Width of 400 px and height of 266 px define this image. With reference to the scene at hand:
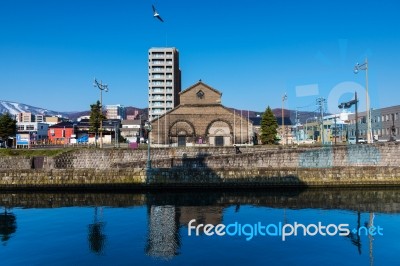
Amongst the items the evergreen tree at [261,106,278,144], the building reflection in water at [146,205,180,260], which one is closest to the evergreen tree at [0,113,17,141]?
the evergreen tree at [261,106,278,144]

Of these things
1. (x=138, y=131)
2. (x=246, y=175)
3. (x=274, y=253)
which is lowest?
(x=274, y=253)

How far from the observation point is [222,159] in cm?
3691

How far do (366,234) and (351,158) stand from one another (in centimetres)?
2139

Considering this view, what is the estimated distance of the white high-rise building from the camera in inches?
4675

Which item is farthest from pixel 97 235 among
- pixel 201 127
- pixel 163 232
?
pixel 201 127

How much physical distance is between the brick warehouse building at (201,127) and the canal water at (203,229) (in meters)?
34.9

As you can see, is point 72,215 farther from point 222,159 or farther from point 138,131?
point 138,131

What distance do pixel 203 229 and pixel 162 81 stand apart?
341 ft

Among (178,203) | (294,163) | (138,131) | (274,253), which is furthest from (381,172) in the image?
(138,131)

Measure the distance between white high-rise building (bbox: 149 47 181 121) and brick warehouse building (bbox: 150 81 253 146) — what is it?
52900mm

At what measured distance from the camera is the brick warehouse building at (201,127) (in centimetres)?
6506

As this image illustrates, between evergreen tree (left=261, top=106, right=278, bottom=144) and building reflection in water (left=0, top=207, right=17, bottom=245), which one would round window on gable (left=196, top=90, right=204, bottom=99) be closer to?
evergreen tree (left=261, top=106, right=278, bottom=144)

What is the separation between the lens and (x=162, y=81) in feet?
393

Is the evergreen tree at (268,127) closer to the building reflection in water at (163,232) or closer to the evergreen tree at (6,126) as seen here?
the building reflection in water at (163,232)
